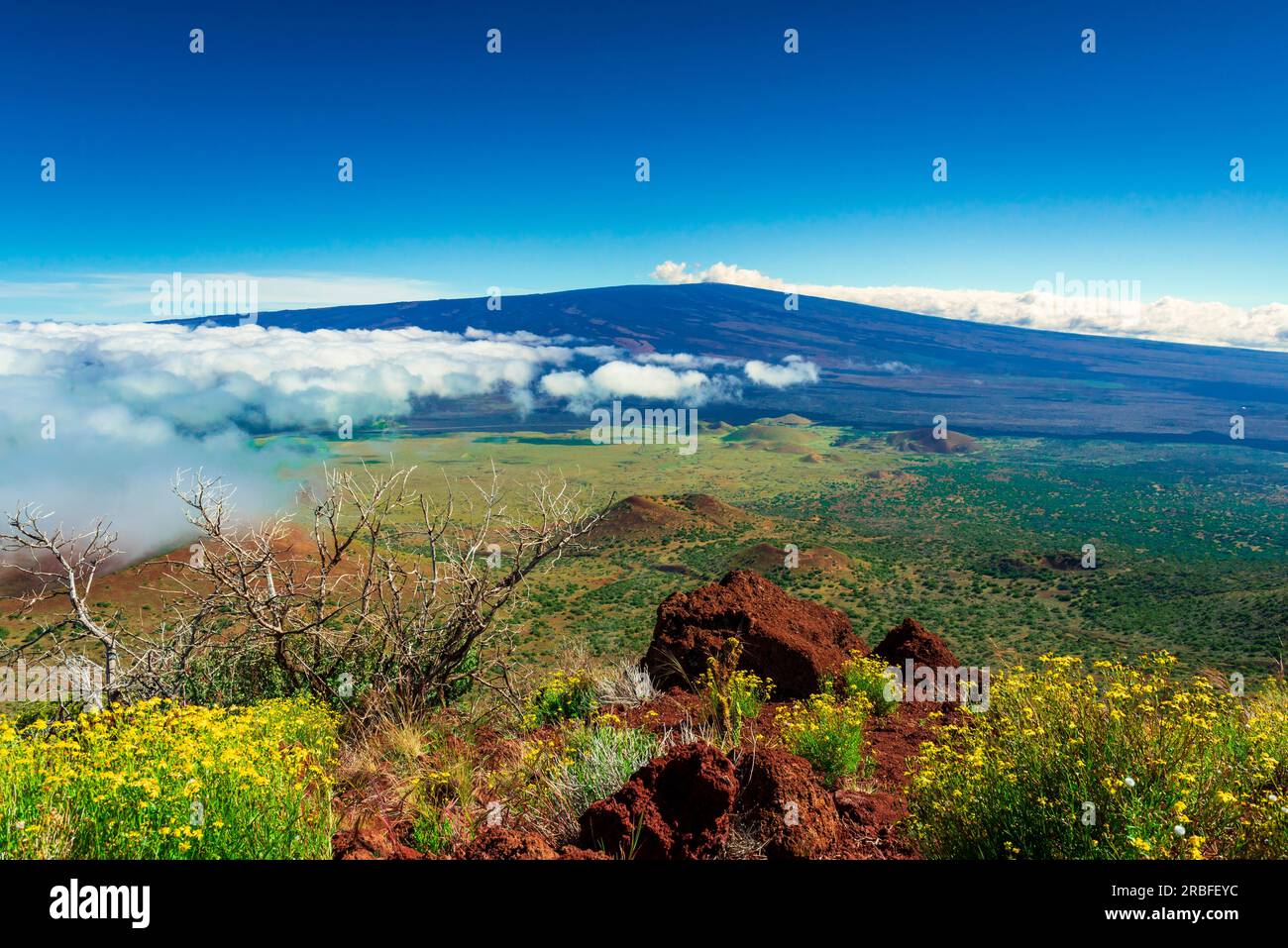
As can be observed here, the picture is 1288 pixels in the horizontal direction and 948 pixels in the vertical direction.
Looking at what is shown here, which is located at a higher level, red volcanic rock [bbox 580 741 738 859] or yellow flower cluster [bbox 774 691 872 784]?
red volcanic rock [bbox 580 741 738 859]

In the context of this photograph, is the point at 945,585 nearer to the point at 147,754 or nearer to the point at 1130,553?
the point at 1130,553

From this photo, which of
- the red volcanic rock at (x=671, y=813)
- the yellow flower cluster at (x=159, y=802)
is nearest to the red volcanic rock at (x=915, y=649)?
the red volcanic rock at (x=671, y=813)

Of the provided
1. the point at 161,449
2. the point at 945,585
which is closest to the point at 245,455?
the point at 161,449

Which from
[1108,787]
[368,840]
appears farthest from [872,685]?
[368,840]

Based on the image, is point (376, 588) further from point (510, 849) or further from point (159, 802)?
point (510, 849)

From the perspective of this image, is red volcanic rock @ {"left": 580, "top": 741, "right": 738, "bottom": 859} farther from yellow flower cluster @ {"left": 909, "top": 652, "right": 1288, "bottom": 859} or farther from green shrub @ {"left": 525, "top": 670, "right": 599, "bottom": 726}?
green shrub @ {"left": 525, "top": 670, "right": 599, "bottom": 726}

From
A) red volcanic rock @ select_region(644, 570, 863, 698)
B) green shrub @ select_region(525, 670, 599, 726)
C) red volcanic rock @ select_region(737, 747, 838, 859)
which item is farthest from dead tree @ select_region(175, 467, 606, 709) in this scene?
red volcanic rock @ select_region(737, 747, 838, 859)
